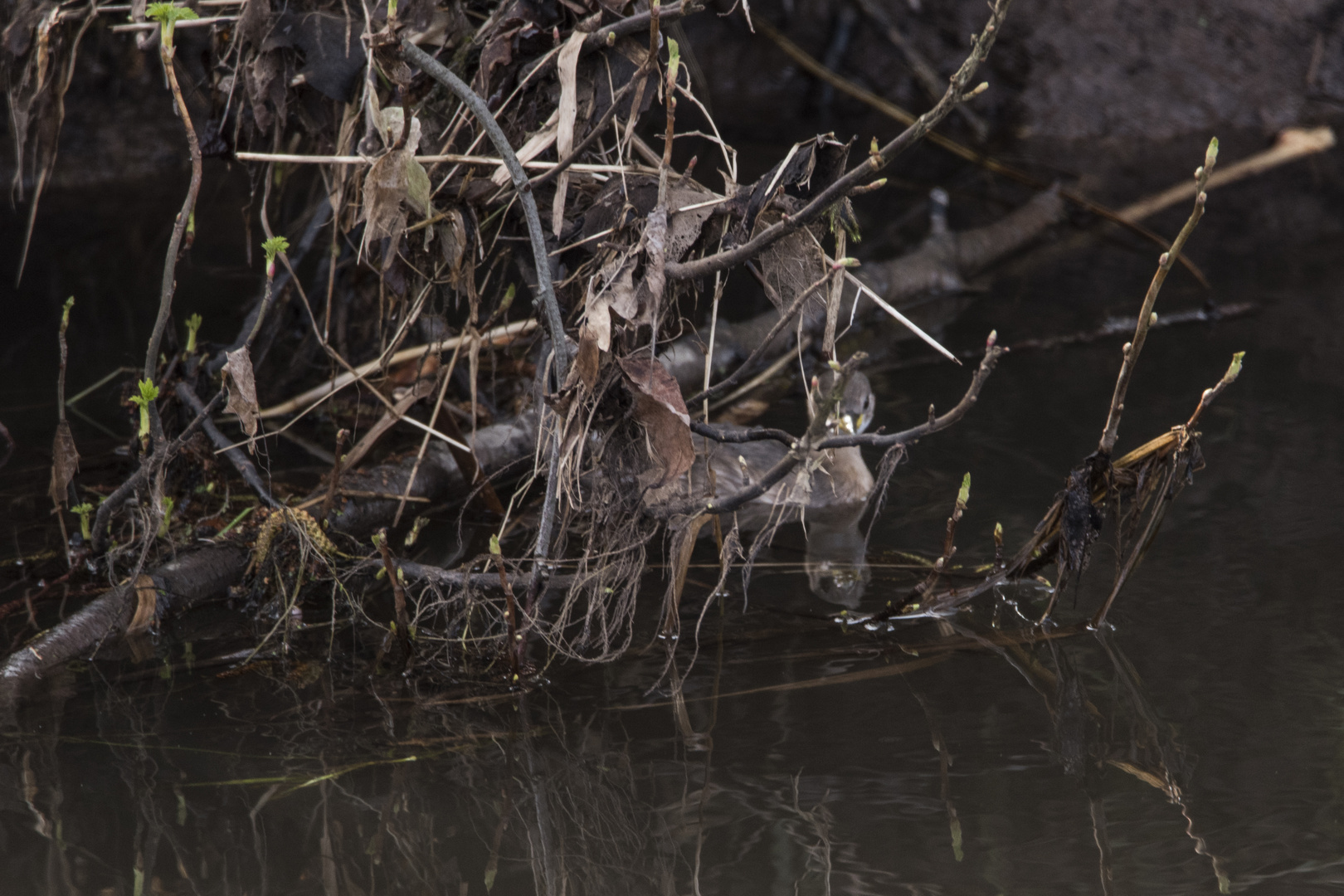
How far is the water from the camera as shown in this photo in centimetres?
185

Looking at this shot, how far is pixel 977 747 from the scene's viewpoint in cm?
211

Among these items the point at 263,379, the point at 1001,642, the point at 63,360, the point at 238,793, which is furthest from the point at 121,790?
the point at 263,379

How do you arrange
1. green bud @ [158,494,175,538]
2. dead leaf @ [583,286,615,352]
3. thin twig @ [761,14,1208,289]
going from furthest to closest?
thin twig @ [761,14,1208,289] < green bud @ [158,494,175,538] < dead leaf @ [583,286,615,352]

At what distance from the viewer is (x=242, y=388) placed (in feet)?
7.06

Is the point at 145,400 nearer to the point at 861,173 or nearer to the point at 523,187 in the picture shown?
the point at 523,187

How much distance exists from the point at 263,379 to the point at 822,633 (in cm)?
206

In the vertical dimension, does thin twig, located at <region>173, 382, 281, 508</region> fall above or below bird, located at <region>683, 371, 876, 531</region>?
above

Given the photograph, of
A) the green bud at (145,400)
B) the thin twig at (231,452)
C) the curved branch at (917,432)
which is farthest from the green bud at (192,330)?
the curved branch at (917,432)

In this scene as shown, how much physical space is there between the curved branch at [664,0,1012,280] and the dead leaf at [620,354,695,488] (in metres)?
0.18

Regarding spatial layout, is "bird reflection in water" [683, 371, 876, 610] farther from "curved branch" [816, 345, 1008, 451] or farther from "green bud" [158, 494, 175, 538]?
"green bud" [158, 494, 175, 538]

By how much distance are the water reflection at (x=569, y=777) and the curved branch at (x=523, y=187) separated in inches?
25.3

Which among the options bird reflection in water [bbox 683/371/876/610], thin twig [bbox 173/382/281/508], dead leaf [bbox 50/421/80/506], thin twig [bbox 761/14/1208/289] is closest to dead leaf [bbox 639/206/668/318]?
bird reflection in water [bbox 683/371/876/610]

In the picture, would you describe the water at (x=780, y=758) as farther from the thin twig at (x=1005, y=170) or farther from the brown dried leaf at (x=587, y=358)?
the thin twig at (x=1005, y=170)

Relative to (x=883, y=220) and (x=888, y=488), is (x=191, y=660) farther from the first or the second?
(x=883, y=220)
